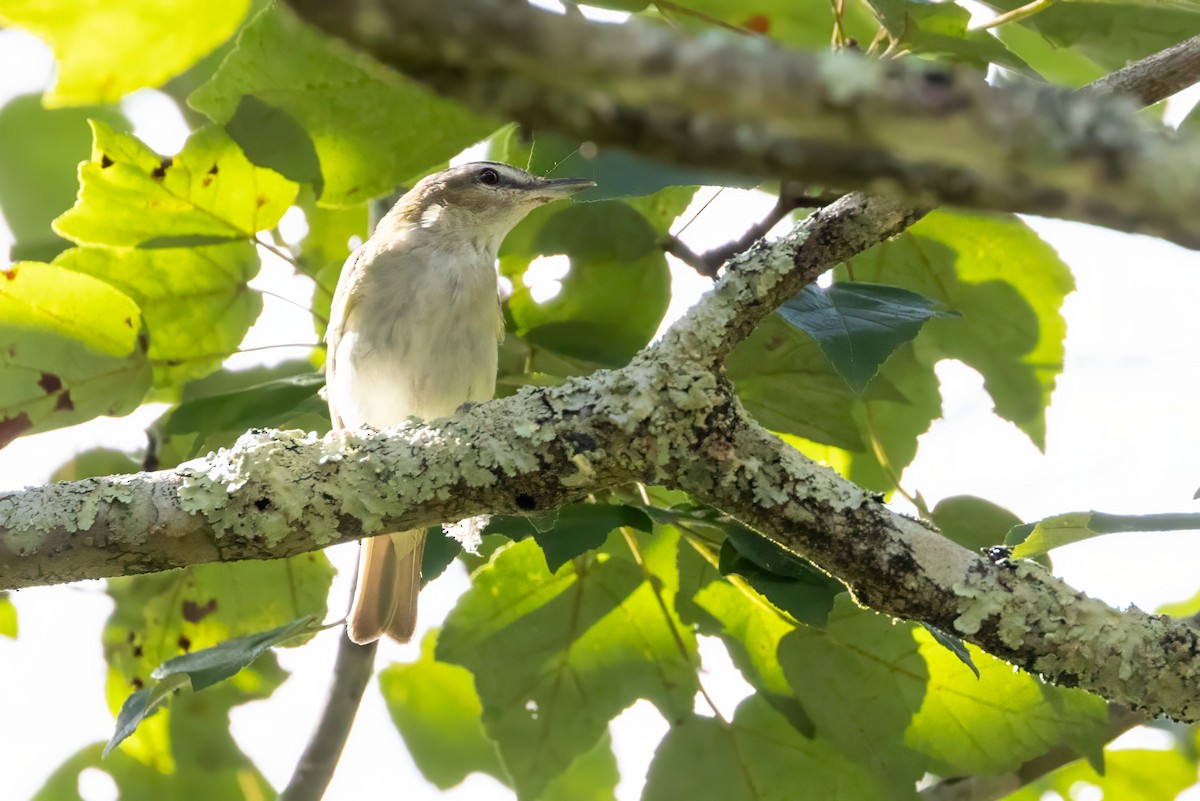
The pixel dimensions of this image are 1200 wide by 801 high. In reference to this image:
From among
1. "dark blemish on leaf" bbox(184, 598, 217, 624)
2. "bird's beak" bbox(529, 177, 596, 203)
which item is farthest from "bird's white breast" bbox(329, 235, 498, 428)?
"dark blemish on leaf" bbox(184, 598, 217, 624)

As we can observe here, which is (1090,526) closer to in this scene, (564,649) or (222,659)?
(564,649)

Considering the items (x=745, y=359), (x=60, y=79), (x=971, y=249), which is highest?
(x=971, y=249)

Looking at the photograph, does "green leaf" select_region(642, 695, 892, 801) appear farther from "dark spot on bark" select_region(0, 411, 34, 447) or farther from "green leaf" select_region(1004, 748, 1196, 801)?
"dark spot on bark" select_region(0, 411, 34, 447)

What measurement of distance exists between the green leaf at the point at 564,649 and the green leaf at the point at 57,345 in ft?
3.47

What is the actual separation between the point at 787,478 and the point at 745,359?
2.36 ft

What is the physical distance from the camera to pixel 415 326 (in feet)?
13.1

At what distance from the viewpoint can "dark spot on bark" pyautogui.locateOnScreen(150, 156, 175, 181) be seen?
2913mm

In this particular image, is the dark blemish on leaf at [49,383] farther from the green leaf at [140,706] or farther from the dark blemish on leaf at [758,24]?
the dark blemish on leaf at [758,24]

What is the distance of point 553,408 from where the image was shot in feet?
7.11

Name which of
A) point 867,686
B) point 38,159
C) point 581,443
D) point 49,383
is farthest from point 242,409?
point 867,686

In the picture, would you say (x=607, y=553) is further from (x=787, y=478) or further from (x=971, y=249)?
(x=971, y=249)

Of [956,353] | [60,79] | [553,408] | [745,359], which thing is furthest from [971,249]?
[60,79]

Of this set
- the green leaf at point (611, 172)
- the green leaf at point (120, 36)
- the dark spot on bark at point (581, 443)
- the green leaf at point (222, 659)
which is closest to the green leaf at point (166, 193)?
the green leaf at point (611, 172)

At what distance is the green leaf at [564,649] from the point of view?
2.98 metres
